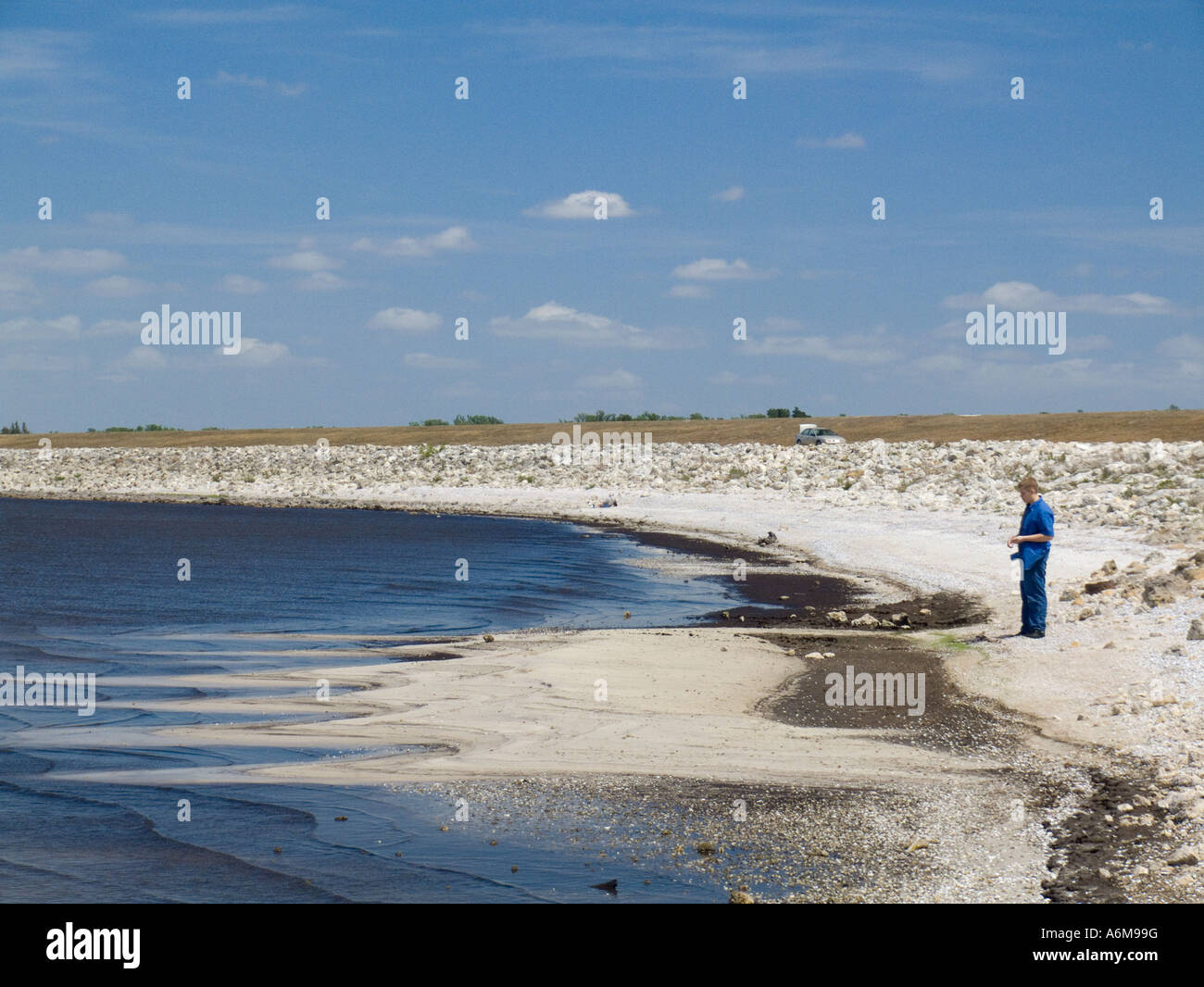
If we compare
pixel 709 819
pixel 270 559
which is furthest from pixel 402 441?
pixel 709 819

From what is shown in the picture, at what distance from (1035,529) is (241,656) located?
10296mm

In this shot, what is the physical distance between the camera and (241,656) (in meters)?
15.3

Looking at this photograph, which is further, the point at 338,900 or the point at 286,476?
the point at 286,476

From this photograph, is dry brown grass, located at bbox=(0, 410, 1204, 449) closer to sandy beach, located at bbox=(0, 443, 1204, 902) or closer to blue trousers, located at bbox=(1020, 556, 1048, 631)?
sandy beach, located at bbox=(0, 443, 1204, 902)

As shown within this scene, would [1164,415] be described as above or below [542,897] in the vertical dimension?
above

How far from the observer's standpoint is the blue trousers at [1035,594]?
1488 cm

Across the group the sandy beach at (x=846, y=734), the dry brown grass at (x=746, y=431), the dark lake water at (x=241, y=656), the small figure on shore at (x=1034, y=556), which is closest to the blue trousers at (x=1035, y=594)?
the small figure on shore at (x=1034, y=556)

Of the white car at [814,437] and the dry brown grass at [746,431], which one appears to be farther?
the white car at [814,437]

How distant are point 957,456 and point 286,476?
41390 mm

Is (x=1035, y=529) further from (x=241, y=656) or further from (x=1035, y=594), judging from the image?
(x=241, y=656)

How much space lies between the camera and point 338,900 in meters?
6.57

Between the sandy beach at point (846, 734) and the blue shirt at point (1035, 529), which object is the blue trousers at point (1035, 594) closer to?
the blue shirt at point (1035, 529)

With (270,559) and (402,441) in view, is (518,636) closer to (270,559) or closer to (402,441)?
(270,559)
